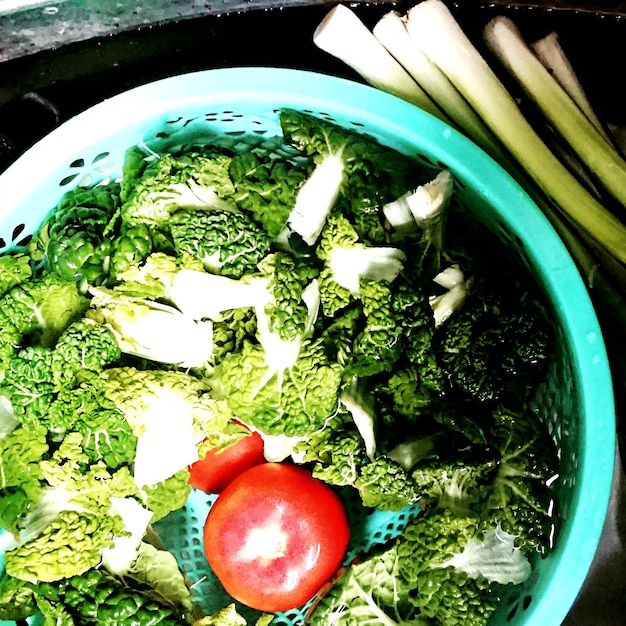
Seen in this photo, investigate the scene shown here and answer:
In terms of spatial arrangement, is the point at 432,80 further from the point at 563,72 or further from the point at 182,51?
the point at 182,51

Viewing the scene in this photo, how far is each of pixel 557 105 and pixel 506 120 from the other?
0.08 m

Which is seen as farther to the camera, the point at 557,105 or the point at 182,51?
the point at 182,51

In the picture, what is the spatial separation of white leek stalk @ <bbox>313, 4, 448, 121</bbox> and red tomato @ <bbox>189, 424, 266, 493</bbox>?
0.55 meters

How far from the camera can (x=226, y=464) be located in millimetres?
1088

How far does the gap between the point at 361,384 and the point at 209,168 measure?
14.2 inches

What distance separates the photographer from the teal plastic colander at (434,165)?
32.1 inches

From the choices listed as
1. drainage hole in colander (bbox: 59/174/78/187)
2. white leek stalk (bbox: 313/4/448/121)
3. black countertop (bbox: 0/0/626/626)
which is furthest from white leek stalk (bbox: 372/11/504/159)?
drainage hole in colander (bbox: 59/174/78/187)

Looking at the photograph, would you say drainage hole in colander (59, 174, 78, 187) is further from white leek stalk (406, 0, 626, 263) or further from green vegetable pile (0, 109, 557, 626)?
white leek stalk (406, 0, 626, 263)

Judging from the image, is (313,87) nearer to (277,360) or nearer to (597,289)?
(277,360)

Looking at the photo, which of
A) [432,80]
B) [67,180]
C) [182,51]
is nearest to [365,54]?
[432,80]

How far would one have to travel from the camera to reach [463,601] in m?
0.90

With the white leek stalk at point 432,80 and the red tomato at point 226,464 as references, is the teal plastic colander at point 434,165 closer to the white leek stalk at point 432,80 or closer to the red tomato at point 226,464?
the white leek stalk at point 432,80

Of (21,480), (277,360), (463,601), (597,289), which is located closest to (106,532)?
(21,480)

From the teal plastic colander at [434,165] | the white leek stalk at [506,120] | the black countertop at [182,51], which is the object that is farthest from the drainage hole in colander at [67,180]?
the white leek stalk at [506,120]
